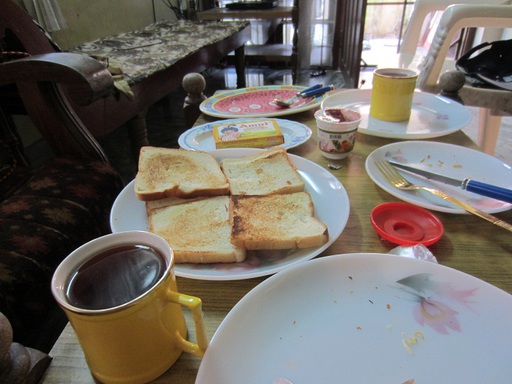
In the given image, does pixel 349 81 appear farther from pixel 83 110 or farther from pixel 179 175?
pixel 179 175

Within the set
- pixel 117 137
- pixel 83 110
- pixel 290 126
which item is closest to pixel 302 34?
pixel 117 137

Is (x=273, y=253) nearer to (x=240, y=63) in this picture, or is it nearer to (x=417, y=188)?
(x=417, y=188)

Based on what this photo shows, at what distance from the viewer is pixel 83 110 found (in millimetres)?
1503

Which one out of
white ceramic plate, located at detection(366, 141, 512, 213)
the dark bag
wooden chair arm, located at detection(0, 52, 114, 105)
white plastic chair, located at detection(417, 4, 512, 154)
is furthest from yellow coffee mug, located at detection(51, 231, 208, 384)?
the dark bag

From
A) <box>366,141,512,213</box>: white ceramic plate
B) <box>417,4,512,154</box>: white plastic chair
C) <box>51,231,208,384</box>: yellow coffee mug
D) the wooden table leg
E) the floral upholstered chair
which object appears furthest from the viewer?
the wooden table leg

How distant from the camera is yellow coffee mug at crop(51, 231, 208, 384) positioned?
0.32 metres

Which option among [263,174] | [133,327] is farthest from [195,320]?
[263,174]

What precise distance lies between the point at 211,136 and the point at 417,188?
531 millimetres

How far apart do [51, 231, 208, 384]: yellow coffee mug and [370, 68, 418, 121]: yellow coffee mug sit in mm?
752

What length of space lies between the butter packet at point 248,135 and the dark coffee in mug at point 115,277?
51 centimetres

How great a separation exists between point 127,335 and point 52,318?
1094 mm

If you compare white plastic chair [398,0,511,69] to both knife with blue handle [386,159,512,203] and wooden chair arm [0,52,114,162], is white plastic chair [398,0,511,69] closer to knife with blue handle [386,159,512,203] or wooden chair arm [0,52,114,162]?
knife with blue handle [386,159,512,203]

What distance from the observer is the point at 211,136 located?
3.14 ft

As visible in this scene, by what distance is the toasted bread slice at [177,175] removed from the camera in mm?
668
